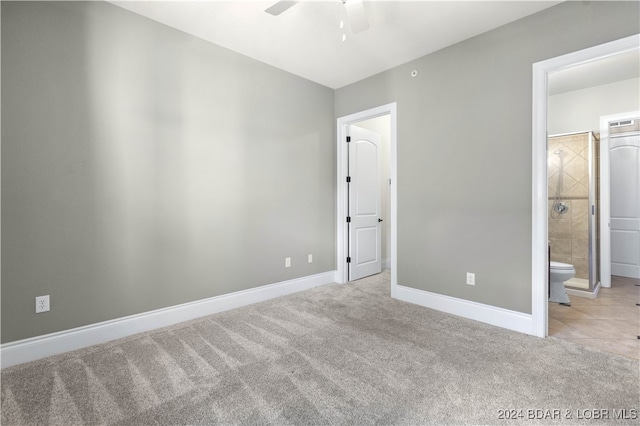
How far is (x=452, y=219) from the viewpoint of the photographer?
305 cm

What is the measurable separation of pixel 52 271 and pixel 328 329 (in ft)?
7.27

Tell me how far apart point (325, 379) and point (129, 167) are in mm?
2315

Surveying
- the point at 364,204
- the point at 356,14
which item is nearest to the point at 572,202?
the point at 364,204

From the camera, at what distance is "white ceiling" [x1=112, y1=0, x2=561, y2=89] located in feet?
7.88

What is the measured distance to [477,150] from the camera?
9.36 feet

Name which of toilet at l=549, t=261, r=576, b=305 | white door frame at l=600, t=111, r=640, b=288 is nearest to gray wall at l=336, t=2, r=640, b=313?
toilet at l=549, t=261, r=576, b=305

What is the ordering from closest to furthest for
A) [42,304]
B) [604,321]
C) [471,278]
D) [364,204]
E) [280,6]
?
[280,6], [42,304], [604,321], [471,278], [364,204]

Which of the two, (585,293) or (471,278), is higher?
(471,278)

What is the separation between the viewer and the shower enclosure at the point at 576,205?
375 cm

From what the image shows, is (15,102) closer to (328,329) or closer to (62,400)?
(62,400)

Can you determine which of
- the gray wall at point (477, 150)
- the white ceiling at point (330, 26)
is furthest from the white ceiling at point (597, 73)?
the white ceiling at point (330, 26)

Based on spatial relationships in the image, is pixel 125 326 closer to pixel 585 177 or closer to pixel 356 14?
pixel 356 14

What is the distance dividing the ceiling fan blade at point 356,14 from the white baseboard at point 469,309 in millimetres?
2679

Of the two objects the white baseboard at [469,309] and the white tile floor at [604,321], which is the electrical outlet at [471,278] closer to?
the white baseboard at [469,309]
